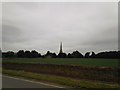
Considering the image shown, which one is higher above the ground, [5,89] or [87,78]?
[5,89]

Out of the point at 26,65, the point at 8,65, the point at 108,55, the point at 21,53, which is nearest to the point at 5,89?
the point at 26,65

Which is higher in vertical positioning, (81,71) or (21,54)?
(81,71)

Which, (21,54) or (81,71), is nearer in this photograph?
(81,71)

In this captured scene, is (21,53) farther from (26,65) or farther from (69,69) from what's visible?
(69,69)

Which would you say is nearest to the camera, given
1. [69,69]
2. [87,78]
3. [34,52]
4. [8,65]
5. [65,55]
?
[87,78]

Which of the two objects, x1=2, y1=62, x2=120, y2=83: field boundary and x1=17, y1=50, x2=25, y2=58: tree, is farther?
x1=17, y1=50, x2=25, y2=58: tree

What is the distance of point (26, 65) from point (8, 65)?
472 centimetres

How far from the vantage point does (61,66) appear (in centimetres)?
1792

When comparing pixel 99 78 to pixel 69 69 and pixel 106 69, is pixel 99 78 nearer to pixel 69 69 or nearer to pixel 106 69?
pixel 106 69

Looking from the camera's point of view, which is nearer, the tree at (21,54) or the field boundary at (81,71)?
the field boundary at (81,71)

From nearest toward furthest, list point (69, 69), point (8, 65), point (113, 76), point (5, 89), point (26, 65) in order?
point (5, 89) → point (113, 76) → point (69, 69) → point (26, 65) → point (8, 65)

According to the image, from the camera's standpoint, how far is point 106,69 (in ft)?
43.2

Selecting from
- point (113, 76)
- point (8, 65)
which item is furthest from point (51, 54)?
point (113, 76)

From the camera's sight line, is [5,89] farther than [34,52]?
No
